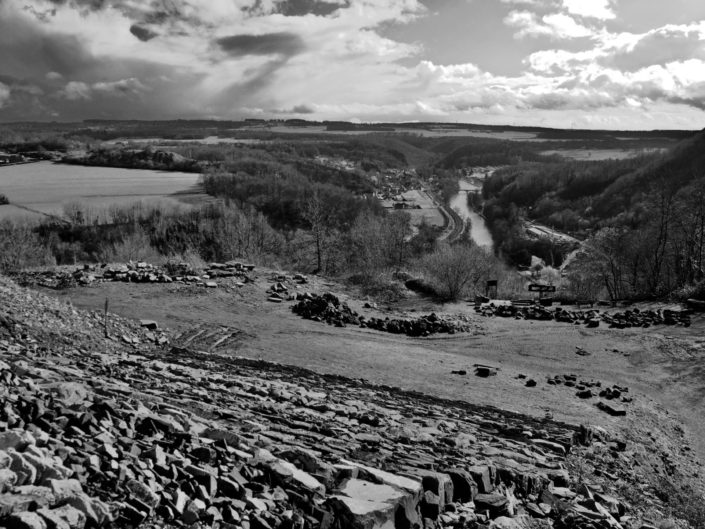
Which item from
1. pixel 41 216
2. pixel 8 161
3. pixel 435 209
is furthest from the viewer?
pixel 435 209

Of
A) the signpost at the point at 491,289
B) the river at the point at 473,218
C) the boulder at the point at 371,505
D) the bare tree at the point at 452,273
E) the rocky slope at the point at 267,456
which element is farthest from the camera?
the river at the point at 473,218

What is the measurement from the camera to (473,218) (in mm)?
155000

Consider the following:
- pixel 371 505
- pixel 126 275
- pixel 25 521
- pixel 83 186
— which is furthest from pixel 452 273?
pixel 83 186

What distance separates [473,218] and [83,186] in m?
102

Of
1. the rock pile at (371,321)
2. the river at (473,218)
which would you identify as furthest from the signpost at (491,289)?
the river at (473,218)

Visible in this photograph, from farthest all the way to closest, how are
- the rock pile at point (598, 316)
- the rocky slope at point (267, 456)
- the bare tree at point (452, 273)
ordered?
1. the bare tree at point (452, 273)
2. the rock pile at point (598, 316)
3. the rocky slope at point (267, 456)

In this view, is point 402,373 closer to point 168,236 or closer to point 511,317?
point 511,317

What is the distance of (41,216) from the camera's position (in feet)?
270

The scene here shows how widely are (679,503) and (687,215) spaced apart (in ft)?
117

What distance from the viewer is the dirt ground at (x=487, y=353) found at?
48.9 ft

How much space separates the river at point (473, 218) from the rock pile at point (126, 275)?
81.8 metres

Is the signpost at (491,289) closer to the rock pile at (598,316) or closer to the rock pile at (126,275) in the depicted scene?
the rock pile at (598,316)

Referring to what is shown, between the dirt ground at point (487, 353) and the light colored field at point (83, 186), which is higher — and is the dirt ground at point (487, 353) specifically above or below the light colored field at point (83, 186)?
below

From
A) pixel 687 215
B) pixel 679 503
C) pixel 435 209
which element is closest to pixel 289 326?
pixel 679 503
